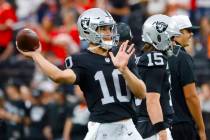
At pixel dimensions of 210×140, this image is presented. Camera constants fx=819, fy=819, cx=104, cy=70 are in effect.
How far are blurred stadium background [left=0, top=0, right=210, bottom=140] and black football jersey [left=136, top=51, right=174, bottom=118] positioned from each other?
454 cm

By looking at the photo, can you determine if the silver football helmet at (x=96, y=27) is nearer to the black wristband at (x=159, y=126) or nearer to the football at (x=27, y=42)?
the football at (x=27, y=42)

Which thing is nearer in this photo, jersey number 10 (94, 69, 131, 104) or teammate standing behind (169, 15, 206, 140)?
jersey number 10 (94, 69, 131, 104)

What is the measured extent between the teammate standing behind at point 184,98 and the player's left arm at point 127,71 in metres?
1.35

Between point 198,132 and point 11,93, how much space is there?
7.03m

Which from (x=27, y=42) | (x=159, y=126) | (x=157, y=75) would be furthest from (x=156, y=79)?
(x=27, y=42)

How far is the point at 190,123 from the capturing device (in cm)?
862

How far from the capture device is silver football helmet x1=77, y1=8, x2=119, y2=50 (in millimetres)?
7410

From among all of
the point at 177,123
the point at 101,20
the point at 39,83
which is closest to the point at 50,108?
the point at 39,83

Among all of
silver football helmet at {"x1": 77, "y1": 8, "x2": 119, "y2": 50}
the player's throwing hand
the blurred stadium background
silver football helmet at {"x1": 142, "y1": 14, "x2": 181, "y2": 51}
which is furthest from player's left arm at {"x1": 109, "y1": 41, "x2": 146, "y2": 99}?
the blurred stadium background

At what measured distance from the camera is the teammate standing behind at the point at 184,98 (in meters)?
8.43

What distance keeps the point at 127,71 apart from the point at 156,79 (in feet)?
2.64

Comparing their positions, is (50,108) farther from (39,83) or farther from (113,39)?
(113,39)

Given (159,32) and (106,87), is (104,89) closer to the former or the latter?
(106,87)

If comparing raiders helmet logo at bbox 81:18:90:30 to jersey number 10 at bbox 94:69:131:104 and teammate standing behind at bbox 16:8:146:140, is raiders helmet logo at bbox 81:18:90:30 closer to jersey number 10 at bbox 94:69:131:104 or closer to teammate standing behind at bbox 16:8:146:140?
teammate standing behind at bbox 16:8:146:140
